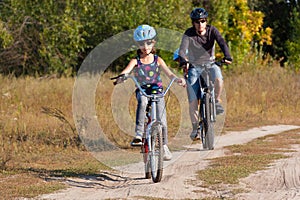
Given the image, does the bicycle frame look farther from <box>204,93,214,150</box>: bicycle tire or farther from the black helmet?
the black helmet

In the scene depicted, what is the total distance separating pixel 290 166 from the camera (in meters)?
7.95

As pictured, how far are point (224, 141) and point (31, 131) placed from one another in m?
3.62

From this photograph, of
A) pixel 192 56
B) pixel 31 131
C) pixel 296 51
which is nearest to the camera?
pixel 192 56

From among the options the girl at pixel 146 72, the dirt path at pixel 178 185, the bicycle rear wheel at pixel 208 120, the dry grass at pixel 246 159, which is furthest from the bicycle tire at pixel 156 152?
the bicycle rear wheel at pixel 208 120

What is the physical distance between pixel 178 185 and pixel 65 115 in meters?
7.18

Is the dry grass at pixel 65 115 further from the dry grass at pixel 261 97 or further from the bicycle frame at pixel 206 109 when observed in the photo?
the bicycle frame at pixel 206 109

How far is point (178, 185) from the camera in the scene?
710 centimetres

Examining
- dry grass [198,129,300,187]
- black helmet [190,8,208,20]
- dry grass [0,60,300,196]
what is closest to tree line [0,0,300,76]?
dry grass [0,60,300,196]

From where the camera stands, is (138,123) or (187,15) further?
(187,15)

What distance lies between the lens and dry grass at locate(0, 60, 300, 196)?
9180 millimetres

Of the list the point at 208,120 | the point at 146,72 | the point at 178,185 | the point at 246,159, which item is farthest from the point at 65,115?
the point at 178,185

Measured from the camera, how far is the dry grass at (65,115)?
918 centimetres

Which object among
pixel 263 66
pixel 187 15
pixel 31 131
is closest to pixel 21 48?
pixel 187 15

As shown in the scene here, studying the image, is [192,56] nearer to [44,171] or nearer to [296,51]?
[44,171]
